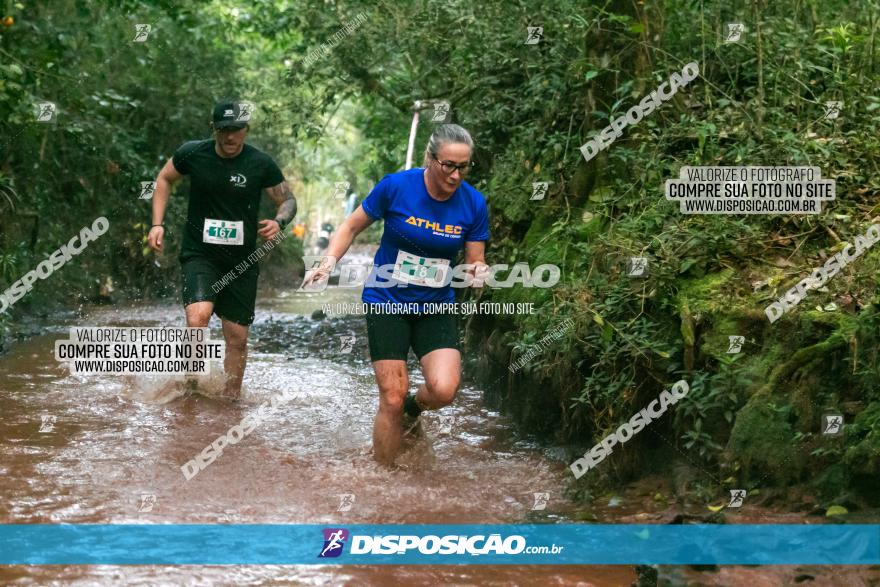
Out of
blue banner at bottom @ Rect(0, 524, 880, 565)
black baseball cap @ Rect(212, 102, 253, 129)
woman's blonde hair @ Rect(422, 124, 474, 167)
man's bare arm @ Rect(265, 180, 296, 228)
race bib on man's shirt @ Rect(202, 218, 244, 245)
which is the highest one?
black baseball cap @ Rect(212, 102, 253, 129)

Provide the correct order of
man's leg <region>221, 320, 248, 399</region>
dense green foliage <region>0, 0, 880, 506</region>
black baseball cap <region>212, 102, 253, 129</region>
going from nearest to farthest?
dense green foliage <region>0, 0, 880, 506</region>, black baseball cap <region>212, 102, 253, 129</region>, man's leg <region>221, 320, 248, 399</region>

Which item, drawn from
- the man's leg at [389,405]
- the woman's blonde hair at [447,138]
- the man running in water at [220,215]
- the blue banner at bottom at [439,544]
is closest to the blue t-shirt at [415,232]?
the woman's blonde hair at [447,138]

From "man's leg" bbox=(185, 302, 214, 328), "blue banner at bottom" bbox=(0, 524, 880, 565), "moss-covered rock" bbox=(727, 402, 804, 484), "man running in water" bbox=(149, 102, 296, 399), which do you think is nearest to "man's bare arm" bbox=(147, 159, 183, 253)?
"man running in water" bbox=(149, 102, 296, 399)

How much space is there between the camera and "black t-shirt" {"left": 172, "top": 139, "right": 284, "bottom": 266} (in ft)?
24.3

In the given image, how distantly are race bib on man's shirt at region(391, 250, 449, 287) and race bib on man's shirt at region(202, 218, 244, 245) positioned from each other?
6.72 feet

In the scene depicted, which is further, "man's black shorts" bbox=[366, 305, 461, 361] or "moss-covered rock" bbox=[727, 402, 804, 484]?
"man's black shorts" bbox=[366, 305, 461, 361]

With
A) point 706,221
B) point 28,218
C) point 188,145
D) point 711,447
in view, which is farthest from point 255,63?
point 711,447

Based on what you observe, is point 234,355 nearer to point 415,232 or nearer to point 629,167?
point 415,232

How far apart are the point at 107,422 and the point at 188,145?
6.83 feet

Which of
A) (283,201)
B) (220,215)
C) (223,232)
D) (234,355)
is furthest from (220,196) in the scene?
(234,355)

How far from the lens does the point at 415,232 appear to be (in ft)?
18.9

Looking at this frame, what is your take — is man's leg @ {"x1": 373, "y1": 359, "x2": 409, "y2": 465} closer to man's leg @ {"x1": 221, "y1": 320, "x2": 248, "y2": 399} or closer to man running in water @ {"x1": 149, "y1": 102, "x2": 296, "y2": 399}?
man running in water @ {"x1": 149, "y1": 102, "x2": 296, "y2": 399}

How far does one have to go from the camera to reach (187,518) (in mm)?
5227

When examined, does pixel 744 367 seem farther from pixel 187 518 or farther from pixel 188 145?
pixel 188 145
